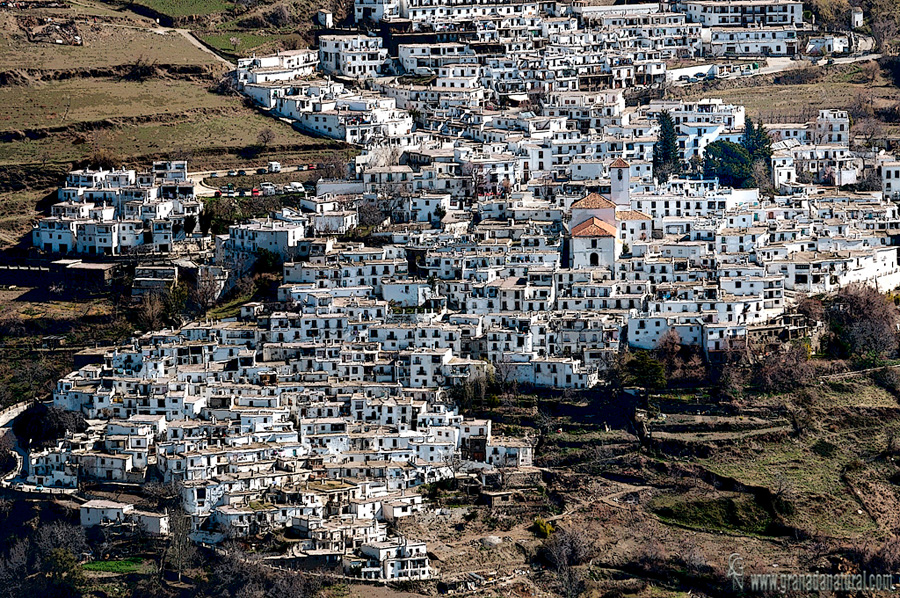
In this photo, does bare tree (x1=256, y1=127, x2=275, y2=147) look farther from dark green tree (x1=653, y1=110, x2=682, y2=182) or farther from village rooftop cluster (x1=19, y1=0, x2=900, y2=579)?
dark green tree (x1=653, y1=110, x2=682, y2=182)

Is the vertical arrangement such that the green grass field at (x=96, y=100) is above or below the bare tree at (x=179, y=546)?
above

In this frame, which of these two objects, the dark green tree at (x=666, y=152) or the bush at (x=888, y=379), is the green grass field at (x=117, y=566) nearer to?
the bush at (x=888, y=379)

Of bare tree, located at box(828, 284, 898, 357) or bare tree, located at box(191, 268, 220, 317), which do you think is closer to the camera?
bare tree, located at box(828, 284, 898, 357)

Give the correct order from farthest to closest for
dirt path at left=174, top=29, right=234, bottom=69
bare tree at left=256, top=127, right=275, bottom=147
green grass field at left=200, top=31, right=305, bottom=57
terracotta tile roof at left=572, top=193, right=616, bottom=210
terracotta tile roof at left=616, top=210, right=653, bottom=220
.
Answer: green grass field at left=200, top=31, right=305, bottom=57
dirt path at left=174, top=29, right=234, bottom=69
bare tree at left=256, top=127, right=275, bottom=147
terracotta tile roof at left=616, top=210, right=653, bottom=220
terracotta tile roof at left=572, top=193, right=616, bottom=210

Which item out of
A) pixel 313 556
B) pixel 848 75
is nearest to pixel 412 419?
pixel 313 556

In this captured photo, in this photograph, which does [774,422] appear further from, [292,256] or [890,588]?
[292,256]

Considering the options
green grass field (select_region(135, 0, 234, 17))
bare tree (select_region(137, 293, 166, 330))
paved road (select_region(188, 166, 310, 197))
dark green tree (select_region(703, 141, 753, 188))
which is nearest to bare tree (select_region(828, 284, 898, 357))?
dark green tree (select_region(703, 141, 753, 188))

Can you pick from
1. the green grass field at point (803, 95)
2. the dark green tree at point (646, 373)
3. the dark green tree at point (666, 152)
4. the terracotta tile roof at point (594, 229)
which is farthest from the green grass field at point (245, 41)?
the dark green tree at point (646, 373)
